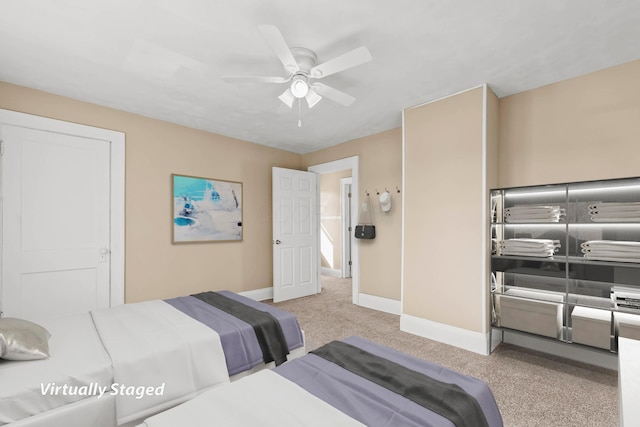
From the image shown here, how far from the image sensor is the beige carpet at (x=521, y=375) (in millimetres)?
1926

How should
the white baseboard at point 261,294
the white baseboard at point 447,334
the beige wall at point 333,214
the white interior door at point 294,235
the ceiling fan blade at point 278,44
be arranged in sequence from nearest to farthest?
the ceiling fan blade at point 278,44 → the white baseboard at point 447,334 → the white baseboard at point 261,294 → the white interior door at point 294,235 → the beige wall at point 333,214

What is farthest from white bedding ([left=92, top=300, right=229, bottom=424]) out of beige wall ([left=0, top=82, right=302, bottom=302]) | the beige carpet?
beige wall ([left=0, top=82, right=302, bottom=302])

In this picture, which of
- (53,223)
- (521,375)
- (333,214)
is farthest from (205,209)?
(521,375)

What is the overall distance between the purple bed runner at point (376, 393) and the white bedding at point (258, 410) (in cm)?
7

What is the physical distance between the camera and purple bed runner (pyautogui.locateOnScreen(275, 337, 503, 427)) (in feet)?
3.62

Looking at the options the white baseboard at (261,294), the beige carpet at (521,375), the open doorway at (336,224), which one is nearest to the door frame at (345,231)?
the open doorway at (336,224)

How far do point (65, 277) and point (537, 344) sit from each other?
489cm

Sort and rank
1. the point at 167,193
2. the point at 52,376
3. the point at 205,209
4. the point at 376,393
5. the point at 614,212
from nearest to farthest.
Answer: the point at 376,393
the point at 52,376
the point at 614,212
the point at 167,193
the point at 205,209

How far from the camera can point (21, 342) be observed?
154 centimetres

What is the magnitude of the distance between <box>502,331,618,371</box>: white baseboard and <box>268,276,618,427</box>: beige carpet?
7cm

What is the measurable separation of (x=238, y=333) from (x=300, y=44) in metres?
2.14

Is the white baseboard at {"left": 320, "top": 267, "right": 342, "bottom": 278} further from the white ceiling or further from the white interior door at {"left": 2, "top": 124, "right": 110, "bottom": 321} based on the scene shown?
the white interior door at {"left": 2, "top": 124, "right": 110, "bottom": 321}

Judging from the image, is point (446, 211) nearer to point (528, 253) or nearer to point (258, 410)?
point (528, 253)

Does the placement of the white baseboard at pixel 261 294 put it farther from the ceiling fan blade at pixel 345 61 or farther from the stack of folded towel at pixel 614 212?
the stack of folded towel at pixel 614 212
